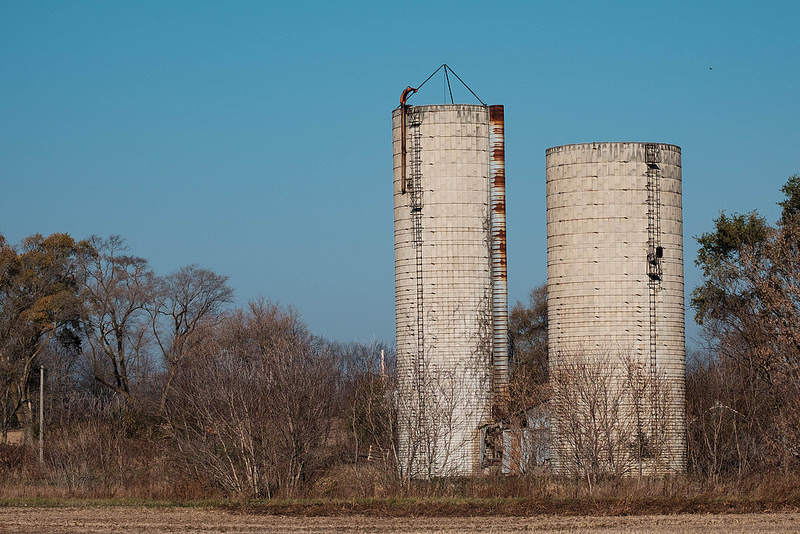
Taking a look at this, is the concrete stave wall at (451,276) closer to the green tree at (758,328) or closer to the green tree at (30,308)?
the green tree at (758,328)

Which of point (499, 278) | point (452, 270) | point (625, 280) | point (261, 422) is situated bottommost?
point (261, 422)

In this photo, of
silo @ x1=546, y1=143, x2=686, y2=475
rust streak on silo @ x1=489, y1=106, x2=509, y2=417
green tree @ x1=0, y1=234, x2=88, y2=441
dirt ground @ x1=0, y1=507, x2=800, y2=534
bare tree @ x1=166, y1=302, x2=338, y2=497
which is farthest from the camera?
green tree @ x1=0, y1=234, x2=88, y2=441

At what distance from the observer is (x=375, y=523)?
25.0m

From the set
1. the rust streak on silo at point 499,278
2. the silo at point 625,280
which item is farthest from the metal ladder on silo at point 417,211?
the silo at point 625,280

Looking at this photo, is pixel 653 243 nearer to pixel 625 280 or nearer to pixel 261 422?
pixel 625 280

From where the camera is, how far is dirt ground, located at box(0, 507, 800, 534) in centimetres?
2364

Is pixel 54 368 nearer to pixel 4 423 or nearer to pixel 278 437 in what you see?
pixel 4 423

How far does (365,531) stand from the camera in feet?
77.3

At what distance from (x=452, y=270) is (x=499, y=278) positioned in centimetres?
175

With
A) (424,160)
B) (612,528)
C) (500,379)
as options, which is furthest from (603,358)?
(612,528)

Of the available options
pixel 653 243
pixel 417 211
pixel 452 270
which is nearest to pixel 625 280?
pixel 653 243

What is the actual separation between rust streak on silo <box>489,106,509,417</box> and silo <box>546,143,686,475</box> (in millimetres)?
1578

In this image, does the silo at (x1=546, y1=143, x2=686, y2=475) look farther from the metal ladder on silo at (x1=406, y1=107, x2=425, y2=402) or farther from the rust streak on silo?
the metal ladder on silo at (x1=406, y1=107, x2=425, y2=402)

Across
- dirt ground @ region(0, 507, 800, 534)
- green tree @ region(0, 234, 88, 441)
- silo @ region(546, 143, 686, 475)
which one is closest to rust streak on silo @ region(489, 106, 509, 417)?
silo @ region(546, 143, 686, 475)
